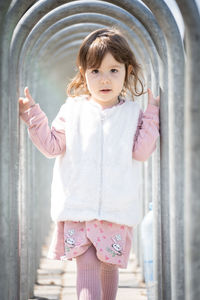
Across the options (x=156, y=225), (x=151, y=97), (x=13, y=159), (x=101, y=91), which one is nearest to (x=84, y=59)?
(x=101, y=91)

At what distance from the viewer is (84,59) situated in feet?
8.73

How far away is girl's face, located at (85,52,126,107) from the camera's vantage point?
8.54 feet

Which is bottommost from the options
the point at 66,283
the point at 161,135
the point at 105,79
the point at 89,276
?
the point at 66,283

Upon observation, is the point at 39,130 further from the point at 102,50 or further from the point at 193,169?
the point at 193,169

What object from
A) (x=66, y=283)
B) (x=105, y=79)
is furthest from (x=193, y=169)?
(x=66, y=283)

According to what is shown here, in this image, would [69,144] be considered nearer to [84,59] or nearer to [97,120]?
[97,120]

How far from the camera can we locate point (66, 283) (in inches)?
152

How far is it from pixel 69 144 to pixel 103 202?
1.00 feet

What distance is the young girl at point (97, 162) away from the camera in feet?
8.17

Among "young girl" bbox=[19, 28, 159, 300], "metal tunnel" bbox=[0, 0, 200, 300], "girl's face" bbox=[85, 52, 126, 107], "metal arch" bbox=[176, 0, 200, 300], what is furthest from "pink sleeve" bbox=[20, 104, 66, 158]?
"metal arch" bbox=[176, 0, 200, 300]

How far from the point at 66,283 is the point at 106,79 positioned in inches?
69.6

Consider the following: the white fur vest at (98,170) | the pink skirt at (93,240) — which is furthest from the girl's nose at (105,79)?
the pink skirt at (93,240)

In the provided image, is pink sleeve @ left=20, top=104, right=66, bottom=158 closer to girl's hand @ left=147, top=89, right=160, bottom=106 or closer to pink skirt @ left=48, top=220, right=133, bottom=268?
pink skirt @ left=48, top=220, right=133, bottom=268

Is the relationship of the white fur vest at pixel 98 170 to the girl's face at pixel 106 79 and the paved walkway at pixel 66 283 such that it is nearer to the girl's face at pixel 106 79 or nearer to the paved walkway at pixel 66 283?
the girl's face at pixel 106 79
